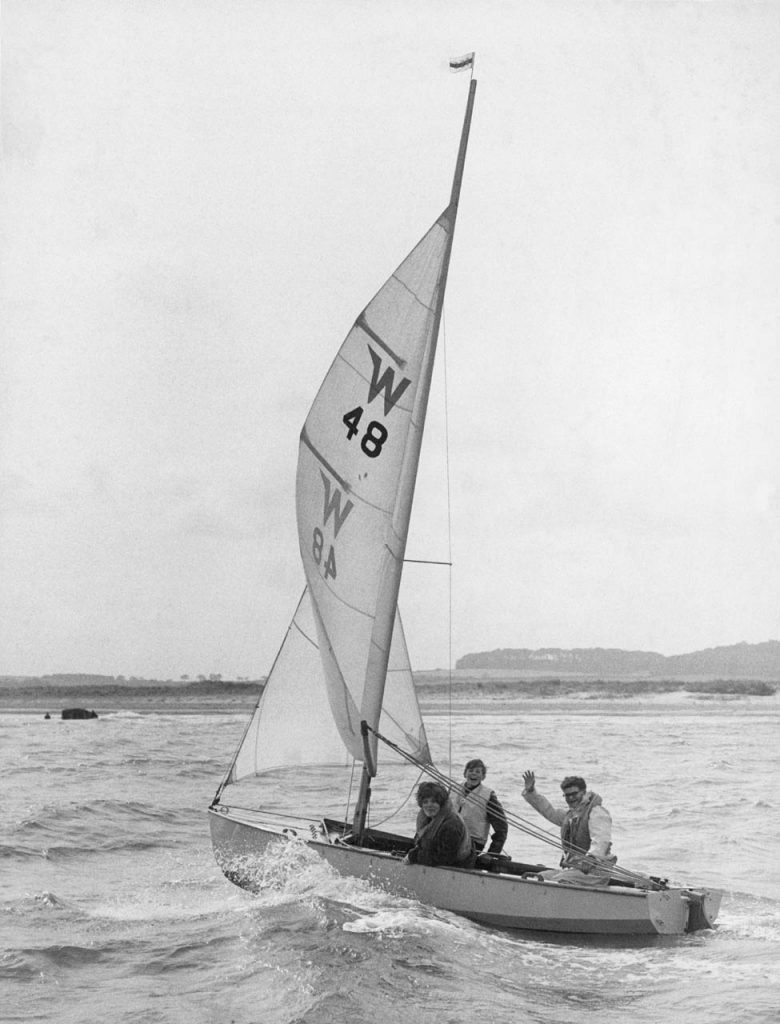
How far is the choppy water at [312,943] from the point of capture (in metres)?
9.02

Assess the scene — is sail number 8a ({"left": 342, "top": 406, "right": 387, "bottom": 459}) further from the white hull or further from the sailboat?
the white hull

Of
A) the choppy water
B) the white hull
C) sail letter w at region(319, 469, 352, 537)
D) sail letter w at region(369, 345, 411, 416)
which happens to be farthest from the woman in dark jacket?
sail letter w at region(369, 345, 411, 416)

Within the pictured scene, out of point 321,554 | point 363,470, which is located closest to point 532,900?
point 321,554

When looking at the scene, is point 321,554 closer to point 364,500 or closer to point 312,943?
point 364,500

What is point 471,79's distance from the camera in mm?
13414

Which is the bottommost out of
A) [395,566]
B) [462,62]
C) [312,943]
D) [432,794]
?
[312,943]

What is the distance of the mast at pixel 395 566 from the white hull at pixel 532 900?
1.23 meters

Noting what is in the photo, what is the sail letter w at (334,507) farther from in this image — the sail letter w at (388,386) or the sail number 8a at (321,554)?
the sail letter w at (388,386)

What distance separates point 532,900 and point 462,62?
9.01 metres

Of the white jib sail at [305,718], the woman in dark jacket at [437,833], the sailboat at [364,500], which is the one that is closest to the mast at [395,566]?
the sailboat at [364,500]

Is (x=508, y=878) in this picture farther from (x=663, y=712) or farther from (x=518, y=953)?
(x=663, y=712)

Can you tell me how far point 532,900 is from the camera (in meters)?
10.7

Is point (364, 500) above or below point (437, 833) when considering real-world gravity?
above

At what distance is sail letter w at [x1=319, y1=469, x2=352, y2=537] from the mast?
565 millimetres
